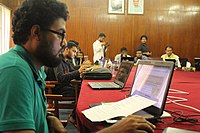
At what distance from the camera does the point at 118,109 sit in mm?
1049

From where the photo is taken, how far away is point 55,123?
1.18 m

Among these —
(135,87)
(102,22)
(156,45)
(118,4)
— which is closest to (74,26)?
(102,22)

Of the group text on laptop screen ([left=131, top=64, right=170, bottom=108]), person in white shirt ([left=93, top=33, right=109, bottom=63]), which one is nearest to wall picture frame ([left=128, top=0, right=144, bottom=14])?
person in white shirt ([left=93, top=33, right=109, bottom=63])

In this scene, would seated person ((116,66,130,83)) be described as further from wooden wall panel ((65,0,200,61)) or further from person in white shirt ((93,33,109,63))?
wooden wall panel ((65,0,200,61))

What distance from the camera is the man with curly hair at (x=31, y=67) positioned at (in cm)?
77

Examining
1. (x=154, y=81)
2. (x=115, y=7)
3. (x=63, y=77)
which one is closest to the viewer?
(x=154, y=81)


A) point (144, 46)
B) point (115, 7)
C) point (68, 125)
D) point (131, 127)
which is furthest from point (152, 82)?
point (115, 7)

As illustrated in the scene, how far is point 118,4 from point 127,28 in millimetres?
796

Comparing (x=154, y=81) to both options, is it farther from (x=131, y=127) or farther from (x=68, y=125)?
(x=68, y=125)

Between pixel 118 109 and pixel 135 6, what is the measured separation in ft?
25.2

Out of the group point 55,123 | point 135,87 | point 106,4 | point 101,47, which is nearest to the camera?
point 55,123

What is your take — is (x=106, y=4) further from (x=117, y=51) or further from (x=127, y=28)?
(x=117, y=51)

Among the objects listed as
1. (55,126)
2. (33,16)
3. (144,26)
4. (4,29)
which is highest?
(144,26)

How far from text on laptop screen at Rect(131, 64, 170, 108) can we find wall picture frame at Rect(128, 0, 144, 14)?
7194 millimetres
